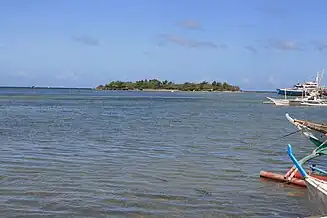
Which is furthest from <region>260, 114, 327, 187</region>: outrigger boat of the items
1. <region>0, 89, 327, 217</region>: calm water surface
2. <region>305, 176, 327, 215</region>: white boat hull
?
<region>305, 176, 327, 215</region>: white boat hull

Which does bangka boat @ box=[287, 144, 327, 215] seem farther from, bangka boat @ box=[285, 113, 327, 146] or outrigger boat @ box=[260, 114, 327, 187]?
bangka boat @ box=[285, 113, 327, 146]

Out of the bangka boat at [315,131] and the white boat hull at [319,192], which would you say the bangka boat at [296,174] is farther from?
the white boat hull at [319,192]

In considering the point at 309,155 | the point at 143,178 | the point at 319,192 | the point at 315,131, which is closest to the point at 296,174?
the point at 309,155

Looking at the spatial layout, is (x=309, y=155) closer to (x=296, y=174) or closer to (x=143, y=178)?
(x=296, y=174)

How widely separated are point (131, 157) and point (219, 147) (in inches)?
226

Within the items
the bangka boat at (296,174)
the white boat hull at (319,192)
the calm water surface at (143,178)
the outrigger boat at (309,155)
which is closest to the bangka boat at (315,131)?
the outrigger boat at (309,155)

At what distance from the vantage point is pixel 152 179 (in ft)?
53.5

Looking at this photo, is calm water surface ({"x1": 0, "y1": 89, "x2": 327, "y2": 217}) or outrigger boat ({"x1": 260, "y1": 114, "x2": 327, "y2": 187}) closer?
calm water surface ({"x1": 0, "y1": 89, "x2": 327, "y2": 217})

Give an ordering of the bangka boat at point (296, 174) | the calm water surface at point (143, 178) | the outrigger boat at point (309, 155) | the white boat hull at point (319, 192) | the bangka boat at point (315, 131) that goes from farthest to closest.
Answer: the bangka boat at point (315, 131), the outrigger boat at point (309, 155), the bangka boat at point (296, 174), the calm water surface at point (143, 178), the white boat hull at point (319, 192)

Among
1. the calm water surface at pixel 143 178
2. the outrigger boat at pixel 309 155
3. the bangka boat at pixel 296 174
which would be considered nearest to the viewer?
the calm water surface at pixel 143 178

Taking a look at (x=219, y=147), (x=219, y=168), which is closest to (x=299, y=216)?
(x=219, y=168)

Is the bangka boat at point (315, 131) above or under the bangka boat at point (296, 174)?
above

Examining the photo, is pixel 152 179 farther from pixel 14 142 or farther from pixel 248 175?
pixel 14 142

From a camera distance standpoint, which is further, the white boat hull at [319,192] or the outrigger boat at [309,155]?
the outrigger boat at [309,155]
